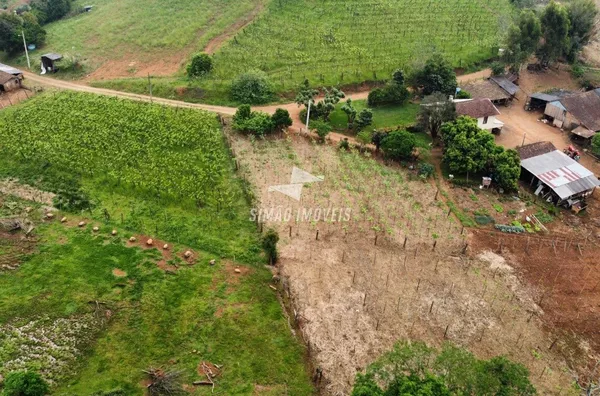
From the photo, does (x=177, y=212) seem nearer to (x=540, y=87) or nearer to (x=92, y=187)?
(x=92, y=187)


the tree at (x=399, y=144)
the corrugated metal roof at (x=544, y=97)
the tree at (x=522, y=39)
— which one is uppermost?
the tree at (x=522, y=39)

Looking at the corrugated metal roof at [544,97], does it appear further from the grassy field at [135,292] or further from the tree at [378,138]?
the grassy field at [135,292]

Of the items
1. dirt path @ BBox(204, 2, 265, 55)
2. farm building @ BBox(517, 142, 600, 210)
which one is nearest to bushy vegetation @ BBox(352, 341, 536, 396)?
farm building @ BBox(517, 142, 600, 210)

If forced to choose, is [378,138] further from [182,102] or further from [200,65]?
[200,65]

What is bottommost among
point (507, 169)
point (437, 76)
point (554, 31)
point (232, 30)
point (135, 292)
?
point (135, 292)

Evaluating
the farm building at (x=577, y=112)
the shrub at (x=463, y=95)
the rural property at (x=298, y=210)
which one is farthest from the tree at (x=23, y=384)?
the farm building at (x=577, y=112)

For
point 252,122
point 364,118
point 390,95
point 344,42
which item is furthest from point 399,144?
point 344,42
